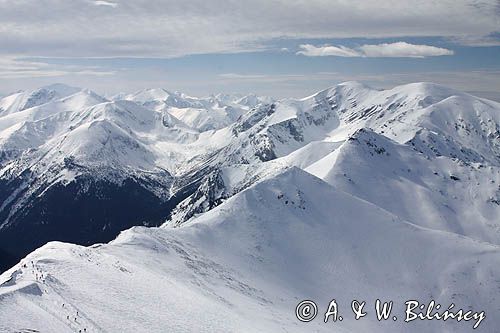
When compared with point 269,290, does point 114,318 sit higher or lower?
higher

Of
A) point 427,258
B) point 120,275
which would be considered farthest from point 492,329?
point 120,275

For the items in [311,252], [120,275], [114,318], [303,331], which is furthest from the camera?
[311,252]

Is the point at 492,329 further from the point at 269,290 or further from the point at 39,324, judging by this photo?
the point at 39,324

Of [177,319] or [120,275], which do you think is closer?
[177,319]

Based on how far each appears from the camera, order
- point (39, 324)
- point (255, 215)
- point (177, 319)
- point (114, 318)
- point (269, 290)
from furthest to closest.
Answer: point (255, 215), point (269, 290), point (177, 319), point (114, 318), point (39, 324)

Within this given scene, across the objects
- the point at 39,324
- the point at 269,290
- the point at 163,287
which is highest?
the point at 39,324

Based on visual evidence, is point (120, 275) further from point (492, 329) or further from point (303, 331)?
point (492, 329)

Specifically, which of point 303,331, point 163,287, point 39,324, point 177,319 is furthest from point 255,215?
point 39,324
